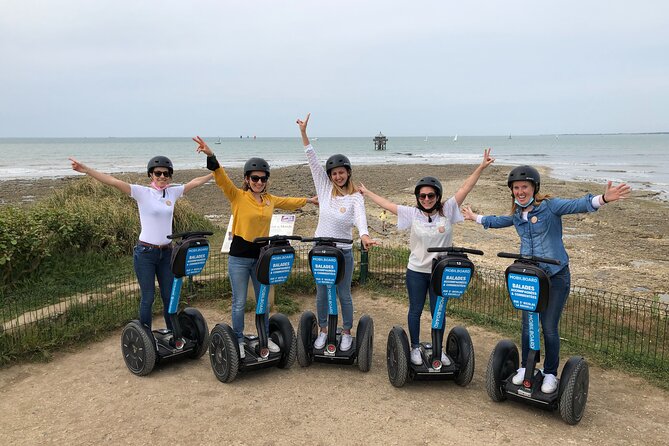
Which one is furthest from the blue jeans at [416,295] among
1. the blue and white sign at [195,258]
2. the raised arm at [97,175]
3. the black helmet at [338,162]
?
the raised arm at [97,175]

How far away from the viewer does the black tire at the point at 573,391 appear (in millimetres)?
3822

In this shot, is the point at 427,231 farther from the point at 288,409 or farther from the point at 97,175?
the point at 97,175

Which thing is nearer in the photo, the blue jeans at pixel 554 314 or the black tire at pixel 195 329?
the blue jeans at pixel 554 314

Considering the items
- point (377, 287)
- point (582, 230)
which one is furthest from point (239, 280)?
point (582, 230)

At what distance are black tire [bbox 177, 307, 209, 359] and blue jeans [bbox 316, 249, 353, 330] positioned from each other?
1182 mm

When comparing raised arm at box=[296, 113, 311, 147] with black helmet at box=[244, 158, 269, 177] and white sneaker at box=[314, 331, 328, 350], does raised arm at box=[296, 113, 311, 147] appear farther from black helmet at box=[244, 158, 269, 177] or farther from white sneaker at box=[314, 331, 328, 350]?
white sneaker at box=[314, 331, 328, 350]

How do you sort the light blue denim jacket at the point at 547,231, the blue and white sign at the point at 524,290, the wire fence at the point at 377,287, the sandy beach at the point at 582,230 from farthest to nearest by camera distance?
the sandy beach at the point at 582,230, the wire fence at the point at 377,287, the light blue denim jacket at the point at 547,231, the blue and white sign at the point at 524,290

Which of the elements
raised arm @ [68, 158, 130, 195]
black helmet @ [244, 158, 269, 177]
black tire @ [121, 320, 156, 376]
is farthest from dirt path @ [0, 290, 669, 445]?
black helmet @ [244, 158, 269, 177]

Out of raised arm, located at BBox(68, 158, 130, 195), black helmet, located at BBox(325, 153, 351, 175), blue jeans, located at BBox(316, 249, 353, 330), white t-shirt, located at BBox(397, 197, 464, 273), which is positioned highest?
black helmet, located at BBox(325, 153, 351, 175)

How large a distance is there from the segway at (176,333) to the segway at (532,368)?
2.70 meters

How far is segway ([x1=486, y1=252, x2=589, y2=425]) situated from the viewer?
3725mm

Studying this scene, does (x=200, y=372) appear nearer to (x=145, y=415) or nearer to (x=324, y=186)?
(x=145, y=415)

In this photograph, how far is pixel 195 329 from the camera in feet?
17.0

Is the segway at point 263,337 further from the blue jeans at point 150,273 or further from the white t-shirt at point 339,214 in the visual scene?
the blue jeans at point 150,273
